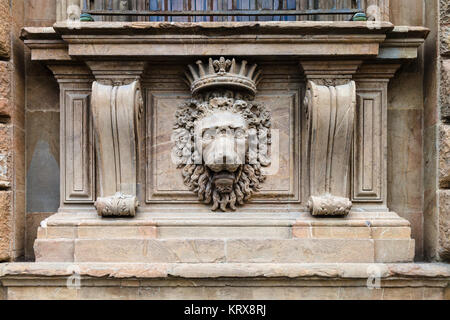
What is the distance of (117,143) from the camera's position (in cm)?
330

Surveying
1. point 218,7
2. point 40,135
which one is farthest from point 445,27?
point 40,135

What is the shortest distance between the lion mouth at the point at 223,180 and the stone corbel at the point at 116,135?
0.66m

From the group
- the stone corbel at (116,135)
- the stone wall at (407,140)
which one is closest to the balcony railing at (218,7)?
the stone wall at (407,140)

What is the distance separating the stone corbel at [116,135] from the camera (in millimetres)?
3236

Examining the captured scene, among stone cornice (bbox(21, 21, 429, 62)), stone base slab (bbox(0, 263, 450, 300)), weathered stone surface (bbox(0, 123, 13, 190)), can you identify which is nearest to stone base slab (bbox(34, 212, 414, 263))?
stone base slab (bbox(0, 263, 450, 300))

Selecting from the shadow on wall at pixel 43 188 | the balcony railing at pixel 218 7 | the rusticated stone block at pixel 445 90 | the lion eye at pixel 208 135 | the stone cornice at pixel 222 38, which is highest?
the balcony railing at pixel 218 7

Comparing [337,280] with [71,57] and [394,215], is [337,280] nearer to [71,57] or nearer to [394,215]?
[394,215]

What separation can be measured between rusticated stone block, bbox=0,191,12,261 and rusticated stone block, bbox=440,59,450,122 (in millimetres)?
3504

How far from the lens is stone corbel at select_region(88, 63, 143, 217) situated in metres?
3.24

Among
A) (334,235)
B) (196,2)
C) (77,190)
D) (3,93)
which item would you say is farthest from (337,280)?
(3,93)

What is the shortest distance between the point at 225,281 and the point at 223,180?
0.76m

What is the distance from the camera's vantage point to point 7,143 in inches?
131

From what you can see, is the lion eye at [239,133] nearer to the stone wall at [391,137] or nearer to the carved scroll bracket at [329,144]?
the carved scroll bracket at [329,144]

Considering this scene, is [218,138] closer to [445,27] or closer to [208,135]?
[208,135]
